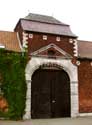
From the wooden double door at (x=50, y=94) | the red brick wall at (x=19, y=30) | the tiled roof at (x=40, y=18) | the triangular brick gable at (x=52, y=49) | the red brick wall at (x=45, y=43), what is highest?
the tiled roof at (x=40, y=18)

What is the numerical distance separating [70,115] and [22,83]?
4385 mm

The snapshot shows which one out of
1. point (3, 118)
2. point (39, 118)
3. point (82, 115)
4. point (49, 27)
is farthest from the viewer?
point (49, 27)

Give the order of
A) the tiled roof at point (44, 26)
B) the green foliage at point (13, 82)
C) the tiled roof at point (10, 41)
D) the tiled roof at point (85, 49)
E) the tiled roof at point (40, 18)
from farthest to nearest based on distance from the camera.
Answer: the tiled roof at point (40, 18) → the tiled roof at point (85, 49) → the tiled roof at point (44, 26) → the tiled roof at point (10, 41) → the green foliage at point (13, 82)

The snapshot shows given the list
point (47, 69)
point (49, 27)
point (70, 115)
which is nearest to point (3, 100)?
point (47, 69)

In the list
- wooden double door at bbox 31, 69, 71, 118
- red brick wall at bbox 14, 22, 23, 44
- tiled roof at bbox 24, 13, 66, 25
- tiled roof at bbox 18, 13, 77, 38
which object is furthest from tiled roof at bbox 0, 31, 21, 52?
wooden double door at bbox 31, 69, 71, 118

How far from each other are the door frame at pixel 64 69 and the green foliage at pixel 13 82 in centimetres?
43

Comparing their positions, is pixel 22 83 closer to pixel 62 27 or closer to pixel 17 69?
pixel 17 69

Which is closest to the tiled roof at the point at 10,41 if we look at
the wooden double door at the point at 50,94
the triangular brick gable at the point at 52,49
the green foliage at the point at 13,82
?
the green foliage at the point at 13,82

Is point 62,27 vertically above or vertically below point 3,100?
above

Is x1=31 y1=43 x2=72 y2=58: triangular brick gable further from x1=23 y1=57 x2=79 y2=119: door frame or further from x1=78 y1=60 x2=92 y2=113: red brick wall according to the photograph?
x1=78 y1=60 x2=92 y2=113: red brick wall

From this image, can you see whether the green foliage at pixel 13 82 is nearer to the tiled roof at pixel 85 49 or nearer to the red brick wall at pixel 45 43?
the red brick wall at pixel 45 43

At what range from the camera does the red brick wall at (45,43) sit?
59.8 feet

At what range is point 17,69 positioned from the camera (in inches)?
674

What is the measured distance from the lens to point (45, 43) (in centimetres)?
1873
